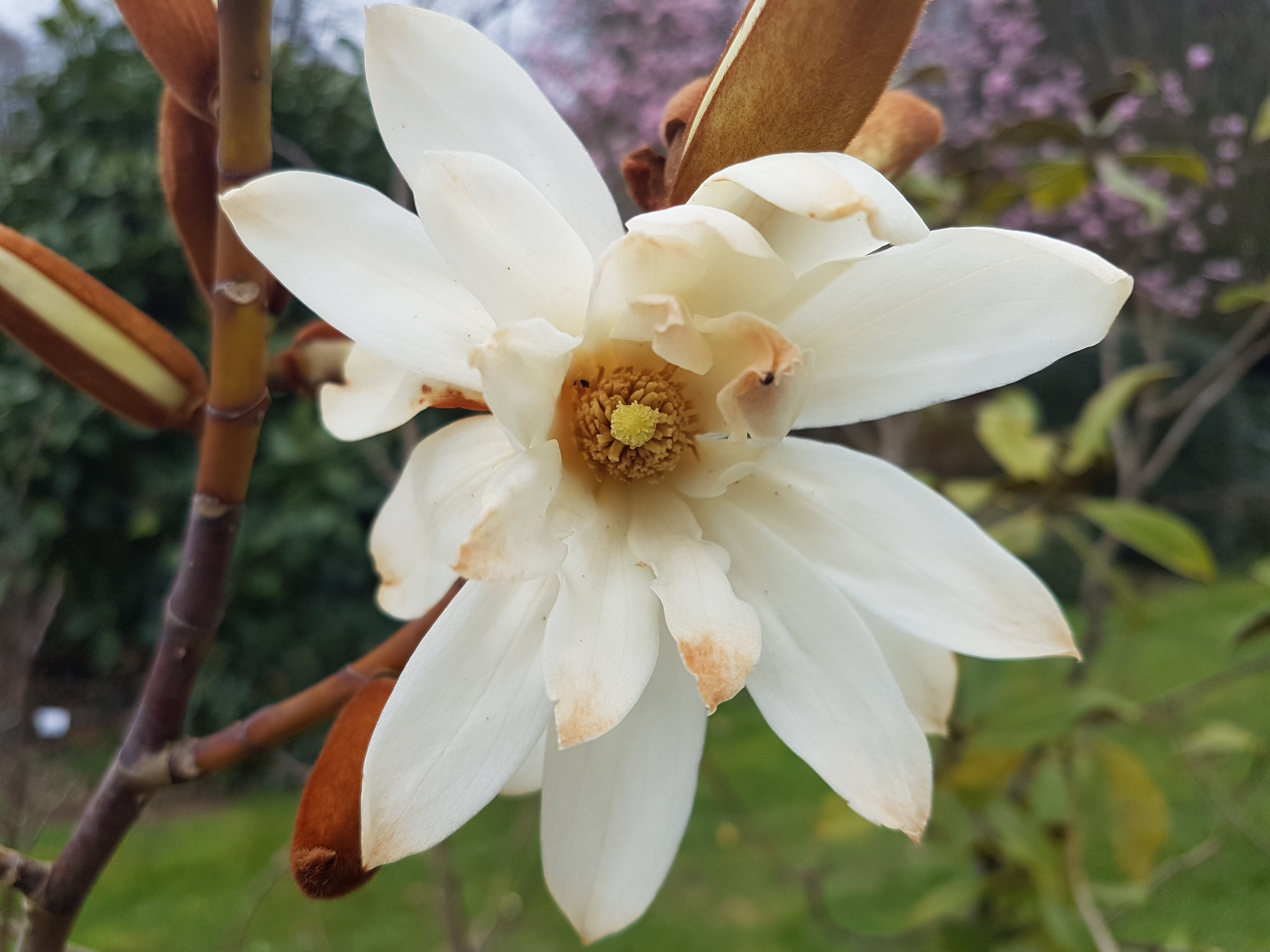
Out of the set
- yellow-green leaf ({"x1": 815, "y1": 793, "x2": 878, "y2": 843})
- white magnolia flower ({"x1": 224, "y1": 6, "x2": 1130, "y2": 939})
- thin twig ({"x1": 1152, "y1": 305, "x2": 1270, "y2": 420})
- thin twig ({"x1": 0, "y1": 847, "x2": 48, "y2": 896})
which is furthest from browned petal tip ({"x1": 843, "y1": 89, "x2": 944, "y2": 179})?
thin twig ({"x1": 1152, "y1": 305, "x2": 1270, "y2": 420})

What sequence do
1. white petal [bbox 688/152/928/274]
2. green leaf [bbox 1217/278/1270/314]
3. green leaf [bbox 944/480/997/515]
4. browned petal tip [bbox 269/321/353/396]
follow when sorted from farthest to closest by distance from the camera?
1. green leaf [bbox 944/480/997/515]
2. green leaf [bbox 1217/278/1270/314]
3. browned petal tip [bbox 269/321/353/396]
4. white petal [bbox 688/152/928/274]

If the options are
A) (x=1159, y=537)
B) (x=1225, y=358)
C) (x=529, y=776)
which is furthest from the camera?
(x=1225, y=358)

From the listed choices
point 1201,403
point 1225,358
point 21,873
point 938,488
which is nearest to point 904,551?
point 21,873

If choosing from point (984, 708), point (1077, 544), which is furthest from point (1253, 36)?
point (984, 708)

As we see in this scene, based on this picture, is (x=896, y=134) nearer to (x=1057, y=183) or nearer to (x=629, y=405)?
(x=629, y=405)

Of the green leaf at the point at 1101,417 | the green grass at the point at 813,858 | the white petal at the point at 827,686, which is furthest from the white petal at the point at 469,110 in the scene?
the green leaf at the point at 1101,417

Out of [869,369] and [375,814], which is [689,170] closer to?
[869,369]

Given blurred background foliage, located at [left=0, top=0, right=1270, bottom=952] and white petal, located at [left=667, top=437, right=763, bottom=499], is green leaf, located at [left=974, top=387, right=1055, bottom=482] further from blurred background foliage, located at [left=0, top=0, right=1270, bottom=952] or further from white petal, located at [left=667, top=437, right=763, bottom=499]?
white petal, located at [left=667, top=437, right=763, bottom=499]
